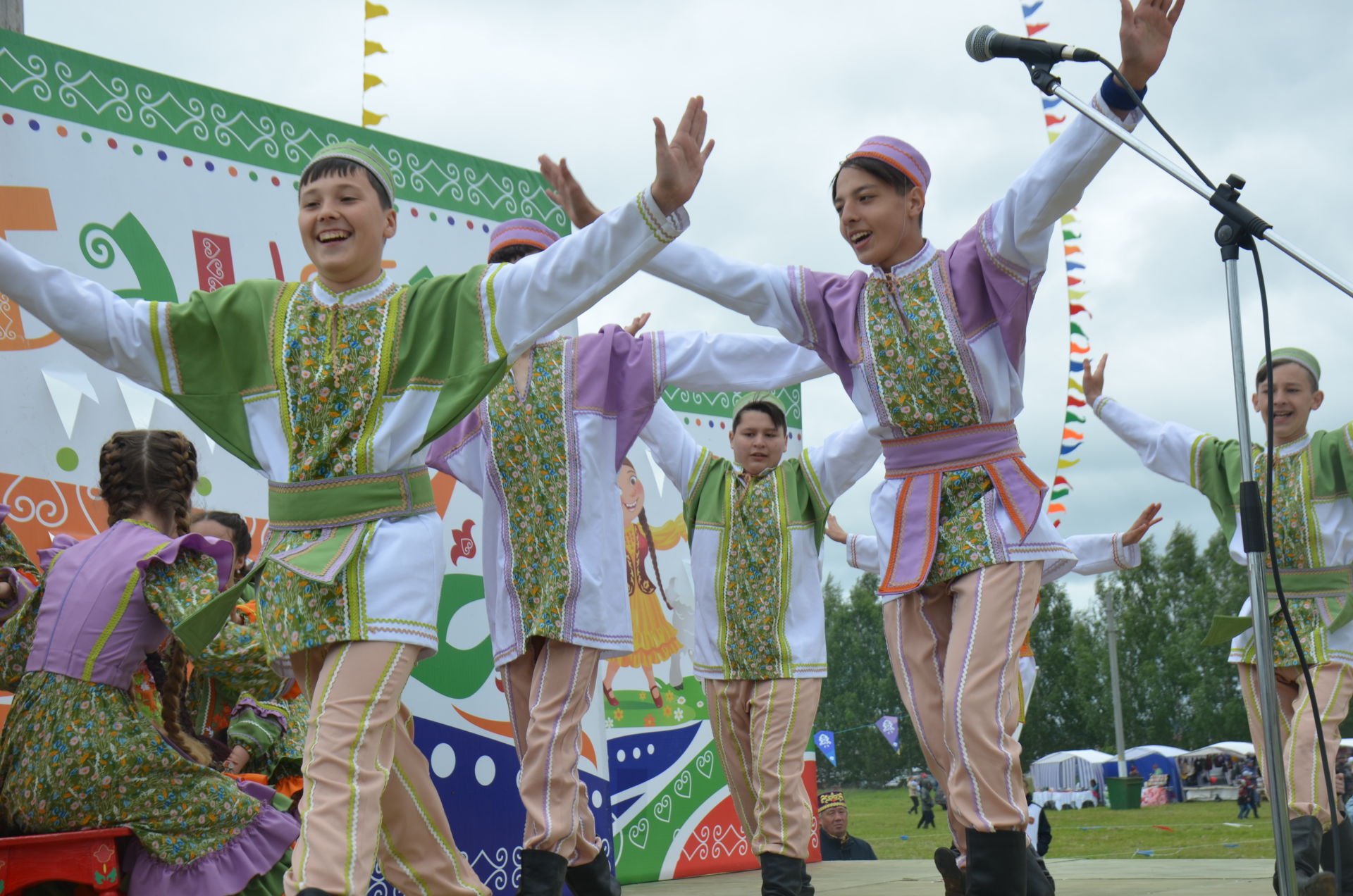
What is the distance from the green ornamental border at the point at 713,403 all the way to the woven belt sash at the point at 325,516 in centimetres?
378

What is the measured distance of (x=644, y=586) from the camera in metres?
6.50

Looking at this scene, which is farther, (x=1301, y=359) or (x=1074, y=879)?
(x=1074, y=879)

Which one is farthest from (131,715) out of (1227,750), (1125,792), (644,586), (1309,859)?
(1227,750)

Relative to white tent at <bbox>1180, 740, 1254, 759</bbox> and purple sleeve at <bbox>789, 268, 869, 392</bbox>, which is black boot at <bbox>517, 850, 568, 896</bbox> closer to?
purple sleeve at <bbox>789, 268, 869, 392</bbox>

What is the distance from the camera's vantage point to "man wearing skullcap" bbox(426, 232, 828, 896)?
3730 millimetres

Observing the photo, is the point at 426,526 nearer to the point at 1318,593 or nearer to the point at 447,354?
the point at 447,354

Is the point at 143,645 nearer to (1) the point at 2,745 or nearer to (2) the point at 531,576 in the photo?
(1) the point at 2,745

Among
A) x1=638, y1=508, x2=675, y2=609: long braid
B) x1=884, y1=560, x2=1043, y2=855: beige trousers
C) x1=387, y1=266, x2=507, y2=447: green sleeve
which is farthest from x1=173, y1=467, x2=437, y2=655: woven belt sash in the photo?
x1=638, y1=508, x2=675, y2=609: long braid

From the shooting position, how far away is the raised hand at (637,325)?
4414 millimetres

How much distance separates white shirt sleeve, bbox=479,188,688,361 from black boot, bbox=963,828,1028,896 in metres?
1.48

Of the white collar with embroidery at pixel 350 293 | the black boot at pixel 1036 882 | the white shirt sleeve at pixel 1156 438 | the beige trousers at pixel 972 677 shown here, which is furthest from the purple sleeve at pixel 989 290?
the white shirt sleeve at pixel 1156 438

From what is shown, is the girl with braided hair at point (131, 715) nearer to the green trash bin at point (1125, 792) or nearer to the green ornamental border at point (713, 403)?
the green ornamental border at point (713, 403)

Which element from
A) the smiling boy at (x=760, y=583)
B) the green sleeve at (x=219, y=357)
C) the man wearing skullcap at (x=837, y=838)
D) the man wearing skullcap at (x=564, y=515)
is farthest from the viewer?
the man wearing skullcap at (x=837, y=838)

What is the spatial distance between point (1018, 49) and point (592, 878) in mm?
2638
